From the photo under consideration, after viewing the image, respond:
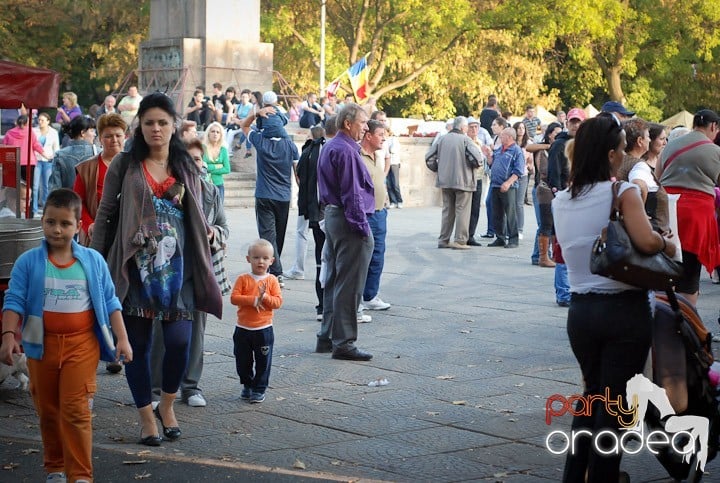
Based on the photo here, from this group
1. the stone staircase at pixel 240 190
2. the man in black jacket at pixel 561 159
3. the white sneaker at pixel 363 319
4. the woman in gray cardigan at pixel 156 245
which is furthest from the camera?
the stone staircase at pixel 240 190

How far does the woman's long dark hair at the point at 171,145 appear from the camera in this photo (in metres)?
6.82

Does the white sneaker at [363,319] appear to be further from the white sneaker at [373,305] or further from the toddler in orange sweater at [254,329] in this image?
the toddler in orange sweater at [254,329]

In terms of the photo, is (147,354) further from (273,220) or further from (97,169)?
(273,220)

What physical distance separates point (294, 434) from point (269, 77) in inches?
1126

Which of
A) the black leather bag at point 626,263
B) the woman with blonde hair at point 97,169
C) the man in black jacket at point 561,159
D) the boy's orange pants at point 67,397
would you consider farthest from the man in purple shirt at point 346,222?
the black leather bag at point 626,263

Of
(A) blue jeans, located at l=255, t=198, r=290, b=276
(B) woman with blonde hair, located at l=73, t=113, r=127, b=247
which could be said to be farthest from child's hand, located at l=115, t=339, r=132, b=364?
(A) blue jeans, located at l=255, t=198, r=290, b=276

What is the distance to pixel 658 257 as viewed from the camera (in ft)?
17.1

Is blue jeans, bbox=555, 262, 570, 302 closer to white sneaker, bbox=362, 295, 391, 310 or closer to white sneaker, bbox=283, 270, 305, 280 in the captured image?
white sneaker, bbox=362, 295, 391, 310

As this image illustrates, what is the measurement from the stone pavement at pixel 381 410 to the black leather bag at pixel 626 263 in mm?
1345

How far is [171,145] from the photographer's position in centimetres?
691

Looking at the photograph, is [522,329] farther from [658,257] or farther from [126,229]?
[658,257]

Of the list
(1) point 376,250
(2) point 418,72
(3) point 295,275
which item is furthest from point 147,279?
(2) point 418,72

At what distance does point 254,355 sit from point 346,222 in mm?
1756

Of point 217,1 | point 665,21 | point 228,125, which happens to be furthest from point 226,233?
point 665,21
